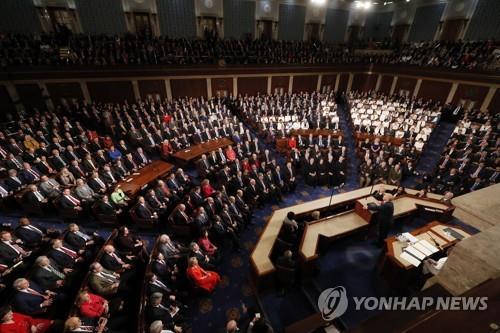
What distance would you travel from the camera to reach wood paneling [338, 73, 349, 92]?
61.4ft

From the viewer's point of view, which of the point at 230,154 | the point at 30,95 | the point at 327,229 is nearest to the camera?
the point at 327,229

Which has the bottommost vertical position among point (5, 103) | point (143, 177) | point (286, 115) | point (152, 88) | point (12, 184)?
point (143, 177)

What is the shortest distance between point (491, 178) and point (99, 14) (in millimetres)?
20622

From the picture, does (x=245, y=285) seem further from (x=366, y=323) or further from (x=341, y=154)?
(x=341, y=154)

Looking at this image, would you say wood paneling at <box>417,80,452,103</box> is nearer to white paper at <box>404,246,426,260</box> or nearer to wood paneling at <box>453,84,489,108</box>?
wood paneling at <box>453,84,489,108</box>

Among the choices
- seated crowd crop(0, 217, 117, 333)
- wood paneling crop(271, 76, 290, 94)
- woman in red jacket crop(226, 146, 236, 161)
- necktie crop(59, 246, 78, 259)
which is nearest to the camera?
seated crowd crop(0, 217, 117, 333)

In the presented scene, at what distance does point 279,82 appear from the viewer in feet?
56.1

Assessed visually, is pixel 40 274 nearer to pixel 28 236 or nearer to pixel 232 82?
pixel 28 236

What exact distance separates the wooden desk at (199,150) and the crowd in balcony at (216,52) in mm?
7320

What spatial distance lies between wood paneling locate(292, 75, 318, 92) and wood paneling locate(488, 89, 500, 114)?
10003 mm

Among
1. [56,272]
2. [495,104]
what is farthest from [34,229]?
[495,104]

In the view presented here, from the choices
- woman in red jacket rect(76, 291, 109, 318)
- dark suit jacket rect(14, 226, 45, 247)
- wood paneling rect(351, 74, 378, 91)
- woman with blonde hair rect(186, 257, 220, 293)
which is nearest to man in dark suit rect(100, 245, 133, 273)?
woman in red jacket rect(76, 291, 109, 318)

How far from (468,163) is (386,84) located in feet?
38.9

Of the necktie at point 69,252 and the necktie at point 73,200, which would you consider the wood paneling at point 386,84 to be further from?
the necktie at point 69,252
